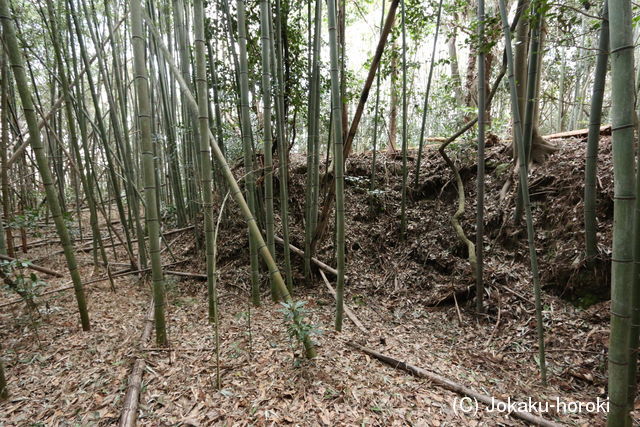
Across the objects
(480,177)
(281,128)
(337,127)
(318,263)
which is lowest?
(318,263)

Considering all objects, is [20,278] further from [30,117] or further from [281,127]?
[281,127]

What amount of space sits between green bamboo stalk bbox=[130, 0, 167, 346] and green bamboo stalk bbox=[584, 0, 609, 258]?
131 inches

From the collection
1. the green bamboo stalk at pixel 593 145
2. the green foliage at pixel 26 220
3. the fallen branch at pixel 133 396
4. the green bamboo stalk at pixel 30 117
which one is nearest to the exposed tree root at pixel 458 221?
the green bamboo stalk at pixel 593 145

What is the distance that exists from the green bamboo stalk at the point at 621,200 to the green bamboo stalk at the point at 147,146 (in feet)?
8.19

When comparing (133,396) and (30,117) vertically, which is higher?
(30,117)

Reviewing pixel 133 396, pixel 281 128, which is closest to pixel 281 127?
pixel 281 128

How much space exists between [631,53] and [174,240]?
229 inches

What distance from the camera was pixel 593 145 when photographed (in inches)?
100

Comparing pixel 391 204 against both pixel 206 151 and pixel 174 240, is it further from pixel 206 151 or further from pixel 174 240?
pixel 174 240

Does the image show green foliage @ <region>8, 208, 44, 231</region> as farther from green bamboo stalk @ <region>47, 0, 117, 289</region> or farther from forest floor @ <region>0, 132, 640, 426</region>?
forest floor @ <region>0, 132, 640, 426</region>

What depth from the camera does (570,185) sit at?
3252mm

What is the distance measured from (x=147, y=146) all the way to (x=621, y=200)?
8.75 feet

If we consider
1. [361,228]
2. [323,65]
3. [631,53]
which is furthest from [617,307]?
[323,65]

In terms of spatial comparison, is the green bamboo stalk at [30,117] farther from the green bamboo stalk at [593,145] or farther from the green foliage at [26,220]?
the green bamboo stalk at [593,145]
